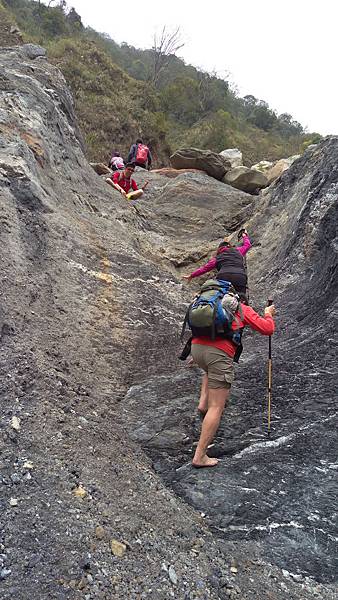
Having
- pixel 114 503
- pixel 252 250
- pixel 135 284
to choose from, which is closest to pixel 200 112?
pixel 252 250

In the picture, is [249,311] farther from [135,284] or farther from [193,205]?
[193,205]

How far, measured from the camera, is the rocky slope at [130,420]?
11.5 feet

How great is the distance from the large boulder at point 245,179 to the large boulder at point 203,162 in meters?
0.41

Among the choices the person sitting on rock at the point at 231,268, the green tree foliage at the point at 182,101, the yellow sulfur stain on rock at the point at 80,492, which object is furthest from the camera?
the green tree foliage at the point at 182,101

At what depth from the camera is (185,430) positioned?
516 centimetres

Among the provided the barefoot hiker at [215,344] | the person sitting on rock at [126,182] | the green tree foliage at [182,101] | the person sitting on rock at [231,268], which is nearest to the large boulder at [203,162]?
the person sitting on rock at [126,182]

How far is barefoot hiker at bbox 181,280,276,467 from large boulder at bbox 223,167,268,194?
13.3m

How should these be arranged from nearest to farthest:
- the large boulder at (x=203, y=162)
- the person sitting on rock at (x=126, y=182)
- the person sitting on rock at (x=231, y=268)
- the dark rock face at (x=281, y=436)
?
the dark rock face at (x=281, y=436) < the person sitting on rock at (x=231, y=268) < the person sitting on rock at (x=126, y=182) < the large boulder at (x=203, y=162)

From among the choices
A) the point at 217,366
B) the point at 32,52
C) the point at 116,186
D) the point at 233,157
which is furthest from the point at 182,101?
the point at 217,366

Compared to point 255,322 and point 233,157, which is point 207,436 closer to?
point 255,322

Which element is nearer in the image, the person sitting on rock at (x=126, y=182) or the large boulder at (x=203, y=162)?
the person sitting on rock at (x=126, y=182)

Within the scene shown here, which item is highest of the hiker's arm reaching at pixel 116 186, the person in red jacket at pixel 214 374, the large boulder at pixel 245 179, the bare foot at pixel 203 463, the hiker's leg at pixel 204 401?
the large boulder at pixel 245 179

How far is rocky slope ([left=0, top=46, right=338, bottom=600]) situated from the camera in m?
3.51

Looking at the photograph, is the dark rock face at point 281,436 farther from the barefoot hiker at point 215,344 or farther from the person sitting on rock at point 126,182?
the person sitting on rock at point 126,182
